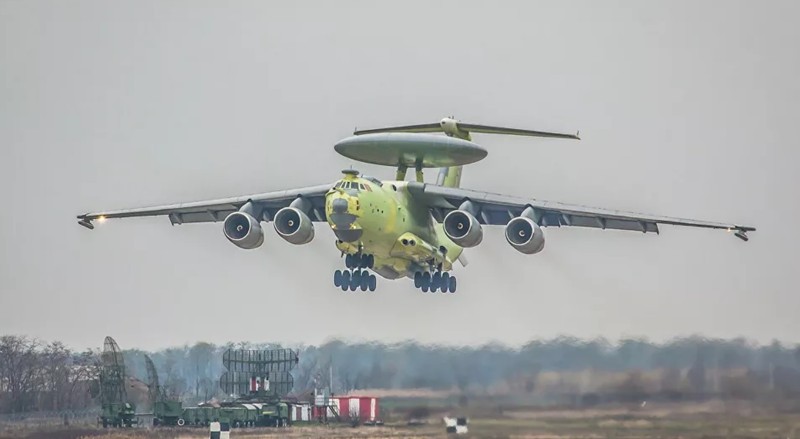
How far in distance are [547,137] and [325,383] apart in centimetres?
679

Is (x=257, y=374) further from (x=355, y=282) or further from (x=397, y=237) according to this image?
(x=397, y=237)

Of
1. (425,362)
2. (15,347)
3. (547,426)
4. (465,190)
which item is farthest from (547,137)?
(15,347)

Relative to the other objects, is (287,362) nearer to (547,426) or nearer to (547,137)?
(547,137)

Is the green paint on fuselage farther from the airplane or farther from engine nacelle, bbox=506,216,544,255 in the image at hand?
engine nacelle, bbox=506,216,544,255

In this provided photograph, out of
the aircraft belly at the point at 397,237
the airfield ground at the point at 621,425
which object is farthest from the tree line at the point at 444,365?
the aircraft belly at the point at 397,237

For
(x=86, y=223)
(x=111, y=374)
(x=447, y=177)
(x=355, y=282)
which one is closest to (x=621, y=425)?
(x=355, y=282)

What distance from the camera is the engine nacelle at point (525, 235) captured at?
3506cm

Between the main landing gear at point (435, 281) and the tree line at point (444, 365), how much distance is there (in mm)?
2391

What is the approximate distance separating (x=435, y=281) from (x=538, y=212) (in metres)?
2.70

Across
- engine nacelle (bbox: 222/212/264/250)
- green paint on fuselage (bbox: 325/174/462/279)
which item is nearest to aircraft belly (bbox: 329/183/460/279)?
green paint on fuselage (bbox: 325/174/462/279)

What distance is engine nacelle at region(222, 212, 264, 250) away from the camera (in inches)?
1410

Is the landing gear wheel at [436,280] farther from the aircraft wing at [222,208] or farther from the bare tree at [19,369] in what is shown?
the bare tree at [19,369]

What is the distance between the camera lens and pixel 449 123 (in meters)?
37.5

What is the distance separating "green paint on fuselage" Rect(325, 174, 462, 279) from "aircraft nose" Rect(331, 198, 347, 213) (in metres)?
0.06
